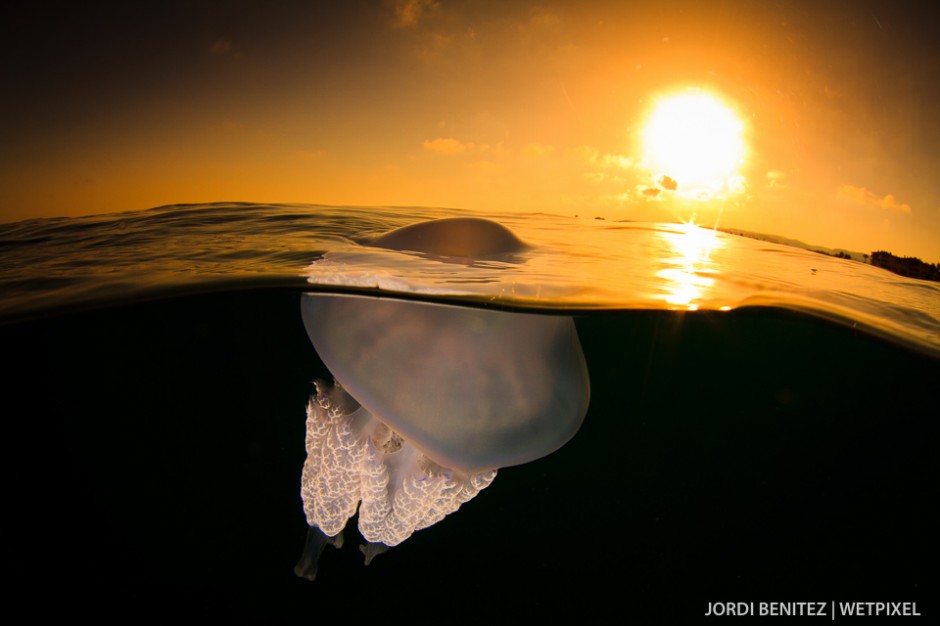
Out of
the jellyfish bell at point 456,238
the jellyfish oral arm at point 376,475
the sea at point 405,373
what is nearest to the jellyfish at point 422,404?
the jellyfish oral arm at point 376,475

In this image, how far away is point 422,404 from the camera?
233cm

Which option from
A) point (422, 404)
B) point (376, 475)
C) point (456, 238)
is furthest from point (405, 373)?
point (456, 238)

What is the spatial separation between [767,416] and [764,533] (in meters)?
9.86

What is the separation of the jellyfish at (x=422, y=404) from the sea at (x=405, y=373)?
0.30m

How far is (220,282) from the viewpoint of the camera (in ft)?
12.7

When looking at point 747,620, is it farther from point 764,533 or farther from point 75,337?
point 75,337

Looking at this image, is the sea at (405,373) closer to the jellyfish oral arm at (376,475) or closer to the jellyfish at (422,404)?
the jellyfish at (422,404)

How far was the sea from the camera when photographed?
155 inches

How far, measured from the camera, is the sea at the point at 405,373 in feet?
12.9

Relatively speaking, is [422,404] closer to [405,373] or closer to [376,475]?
[405,373]

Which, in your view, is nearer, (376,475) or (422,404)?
(422,404)

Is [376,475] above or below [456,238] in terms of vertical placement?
below

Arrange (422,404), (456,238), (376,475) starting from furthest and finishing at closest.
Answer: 1. (456,238)
2. (376,475)
3. (422,404)

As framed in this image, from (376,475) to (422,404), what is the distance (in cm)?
74
